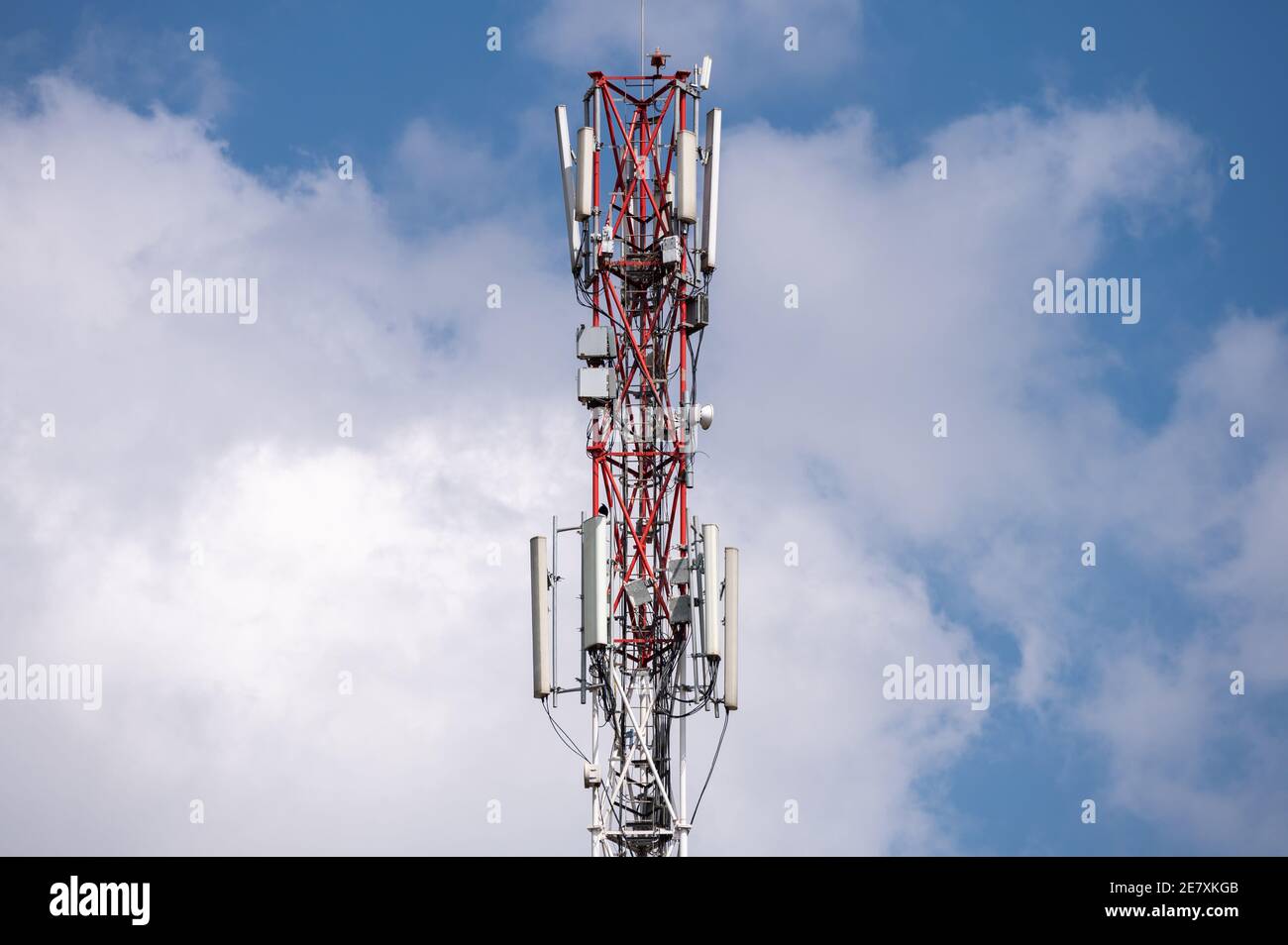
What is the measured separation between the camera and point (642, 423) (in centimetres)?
7956
